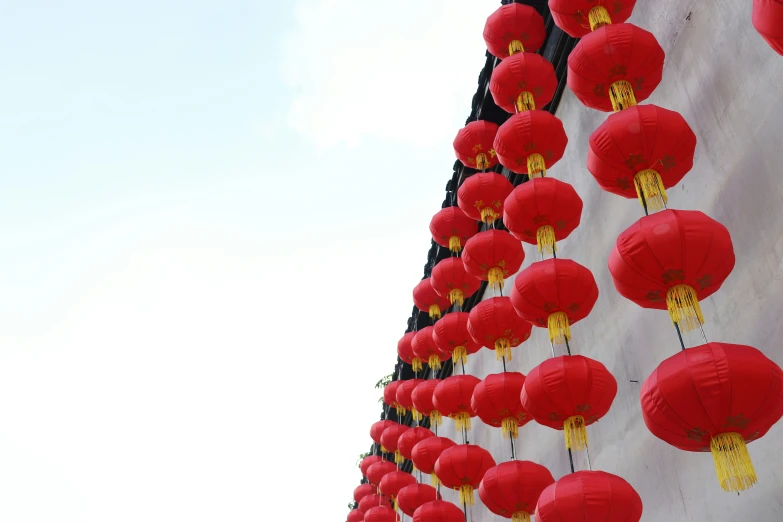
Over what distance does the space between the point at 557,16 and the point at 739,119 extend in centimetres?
189

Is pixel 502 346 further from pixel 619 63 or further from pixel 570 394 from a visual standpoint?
pixel 619 63

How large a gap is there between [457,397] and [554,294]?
8.19ft

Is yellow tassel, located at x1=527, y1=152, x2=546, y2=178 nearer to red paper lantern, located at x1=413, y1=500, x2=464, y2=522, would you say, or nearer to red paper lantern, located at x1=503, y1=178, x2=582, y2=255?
red paper lantern, located at x1=503, y1=178, x2=582, y2=255

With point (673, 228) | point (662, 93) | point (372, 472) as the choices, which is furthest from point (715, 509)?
point (372, 472)

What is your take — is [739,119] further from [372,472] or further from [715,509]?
[372,472]

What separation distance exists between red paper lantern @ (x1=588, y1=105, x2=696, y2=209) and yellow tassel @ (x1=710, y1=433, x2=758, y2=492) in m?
1.58

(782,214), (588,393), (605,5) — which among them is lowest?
(588,393)

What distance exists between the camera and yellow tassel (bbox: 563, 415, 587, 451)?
4.08m

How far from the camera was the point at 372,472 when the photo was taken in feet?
31.9

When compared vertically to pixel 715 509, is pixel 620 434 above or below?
above

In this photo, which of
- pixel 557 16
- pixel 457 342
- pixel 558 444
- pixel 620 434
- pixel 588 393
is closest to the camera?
pixel 588 393

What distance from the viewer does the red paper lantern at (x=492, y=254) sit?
5898 millimetres

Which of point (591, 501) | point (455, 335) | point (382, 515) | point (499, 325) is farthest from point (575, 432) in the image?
point (382, 515)

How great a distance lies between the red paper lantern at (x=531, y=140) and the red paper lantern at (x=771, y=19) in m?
2.74
